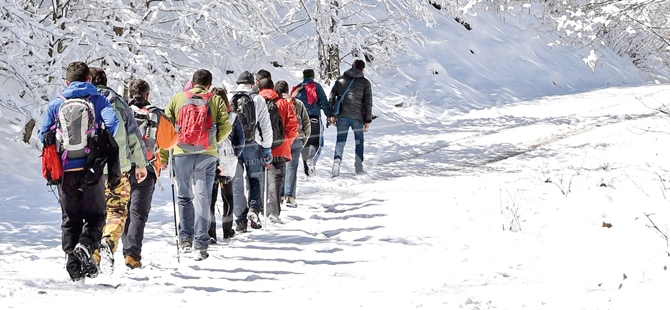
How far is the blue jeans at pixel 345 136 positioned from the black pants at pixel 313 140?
474 millimetres

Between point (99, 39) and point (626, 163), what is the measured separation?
26.4ft

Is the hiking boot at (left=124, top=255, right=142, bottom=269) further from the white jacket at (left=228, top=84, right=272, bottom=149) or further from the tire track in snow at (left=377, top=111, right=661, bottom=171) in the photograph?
the tire track in snow at (left=377, top=111, right=661, bottom=171)

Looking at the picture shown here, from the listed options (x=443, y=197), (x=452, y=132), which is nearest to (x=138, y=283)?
(x=443, y=197)

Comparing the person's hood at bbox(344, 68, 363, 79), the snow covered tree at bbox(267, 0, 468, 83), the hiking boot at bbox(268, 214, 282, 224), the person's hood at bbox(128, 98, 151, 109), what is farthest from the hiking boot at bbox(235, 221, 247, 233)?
the snow covered tree at bbox(267, 0, 468, 83)

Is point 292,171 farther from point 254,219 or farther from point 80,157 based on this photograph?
point 80,157

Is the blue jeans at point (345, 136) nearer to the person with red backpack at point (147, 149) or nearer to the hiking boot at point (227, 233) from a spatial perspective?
the hiking boot at point (227, 233)

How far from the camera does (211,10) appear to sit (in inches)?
480

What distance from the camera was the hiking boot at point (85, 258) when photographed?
241 inches

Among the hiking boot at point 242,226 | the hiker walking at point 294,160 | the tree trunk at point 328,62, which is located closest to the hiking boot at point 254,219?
the hiking boot at point 242,226

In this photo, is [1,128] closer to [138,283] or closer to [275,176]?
[275,176]

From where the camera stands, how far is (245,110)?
28.6 feet

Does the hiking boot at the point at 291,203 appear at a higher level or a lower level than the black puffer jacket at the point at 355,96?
lower

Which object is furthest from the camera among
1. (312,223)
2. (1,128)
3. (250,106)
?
(1,128)

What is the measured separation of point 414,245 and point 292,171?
119 inches
